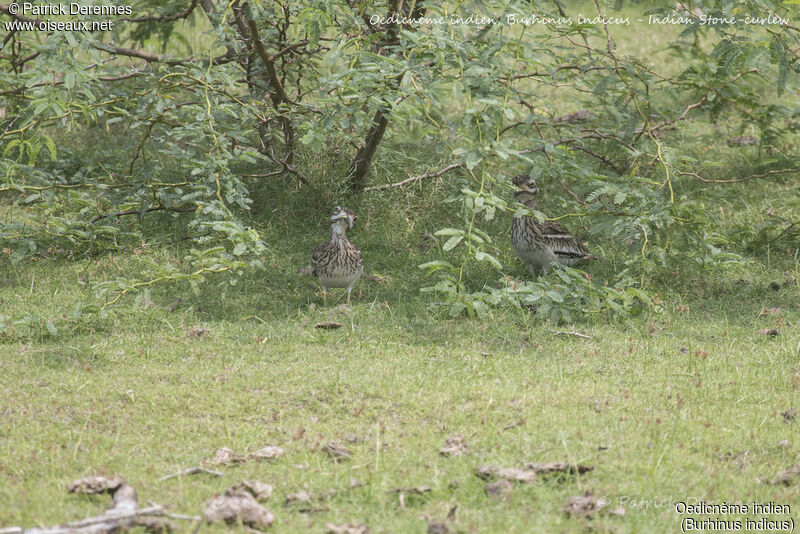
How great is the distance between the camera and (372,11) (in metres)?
9.02

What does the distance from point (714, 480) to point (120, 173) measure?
270 inches

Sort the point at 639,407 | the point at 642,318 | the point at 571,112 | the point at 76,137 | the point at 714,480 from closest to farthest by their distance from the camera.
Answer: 1. the point at 714,480
2. the point at 639,407
3. the point at 642,318
4. the point at 76,137
5. the point at 571,112

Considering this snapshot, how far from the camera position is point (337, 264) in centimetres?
832

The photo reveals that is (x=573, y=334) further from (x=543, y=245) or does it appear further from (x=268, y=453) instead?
(x=268, y=453)

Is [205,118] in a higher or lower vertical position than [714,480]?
higher

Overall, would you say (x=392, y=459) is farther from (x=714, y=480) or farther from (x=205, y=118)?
(x=205, y=118)

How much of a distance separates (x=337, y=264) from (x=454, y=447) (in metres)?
3.13

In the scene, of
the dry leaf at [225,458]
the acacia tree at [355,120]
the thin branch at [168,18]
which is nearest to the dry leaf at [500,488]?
the dry leaf at [225,458]

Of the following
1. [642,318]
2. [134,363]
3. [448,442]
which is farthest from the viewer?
[642,318]

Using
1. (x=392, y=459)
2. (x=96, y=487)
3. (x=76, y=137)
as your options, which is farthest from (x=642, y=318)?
(x=76, y=137)

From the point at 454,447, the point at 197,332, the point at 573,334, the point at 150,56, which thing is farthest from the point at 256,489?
the point at 150,56

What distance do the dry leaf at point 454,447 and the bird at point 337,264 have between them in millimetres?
2976

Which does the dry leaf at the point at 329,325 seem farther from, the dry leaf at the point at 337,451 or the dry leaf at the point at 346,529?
the dry leaf at the point at 346,529

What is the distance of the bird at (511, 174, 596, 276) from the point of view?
29.3ft
